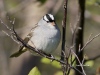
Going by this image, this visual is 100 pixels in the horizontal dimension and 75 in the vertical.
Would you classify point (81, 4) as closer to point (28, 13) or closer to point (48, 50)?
point (48, 50)

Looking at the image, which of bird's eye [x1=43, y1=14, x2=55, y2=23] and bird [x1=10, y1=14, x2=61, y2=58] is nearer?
bird [x1=10, y1=14, x2=61, y2=58]

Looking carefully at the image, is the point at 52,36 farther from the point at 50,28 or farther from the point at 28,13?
the point at 28,13

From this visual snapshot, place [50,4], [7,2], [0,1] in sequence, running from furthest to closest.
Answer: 1. [7,2]
2. [50,4]
3. [0,1]

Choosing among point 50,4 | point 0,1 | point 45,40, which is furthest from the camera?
point 50,4

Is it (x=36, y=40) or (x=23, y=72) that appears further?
(x=23, y=72)

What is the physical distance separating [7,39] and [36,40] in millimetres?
3628

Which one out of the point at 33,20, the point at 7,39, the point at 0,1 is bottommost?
the point at 7,39

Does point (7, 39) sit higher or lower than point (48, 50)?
lower

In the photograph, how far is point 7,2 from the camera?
7.54 m

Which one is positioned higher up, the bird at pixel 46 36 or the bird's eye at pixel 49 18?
the bird's eye at pixel 49 18

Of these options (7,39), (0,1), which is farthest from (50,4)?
(7,39)

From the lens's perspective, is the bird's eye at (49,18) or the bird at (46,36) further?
the bird's eye at (49,18)

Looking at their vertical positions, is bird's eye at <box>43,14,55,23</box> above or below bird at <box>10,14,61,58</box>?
above

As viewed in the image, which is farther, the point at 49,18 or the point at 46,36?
the point at 49,18
